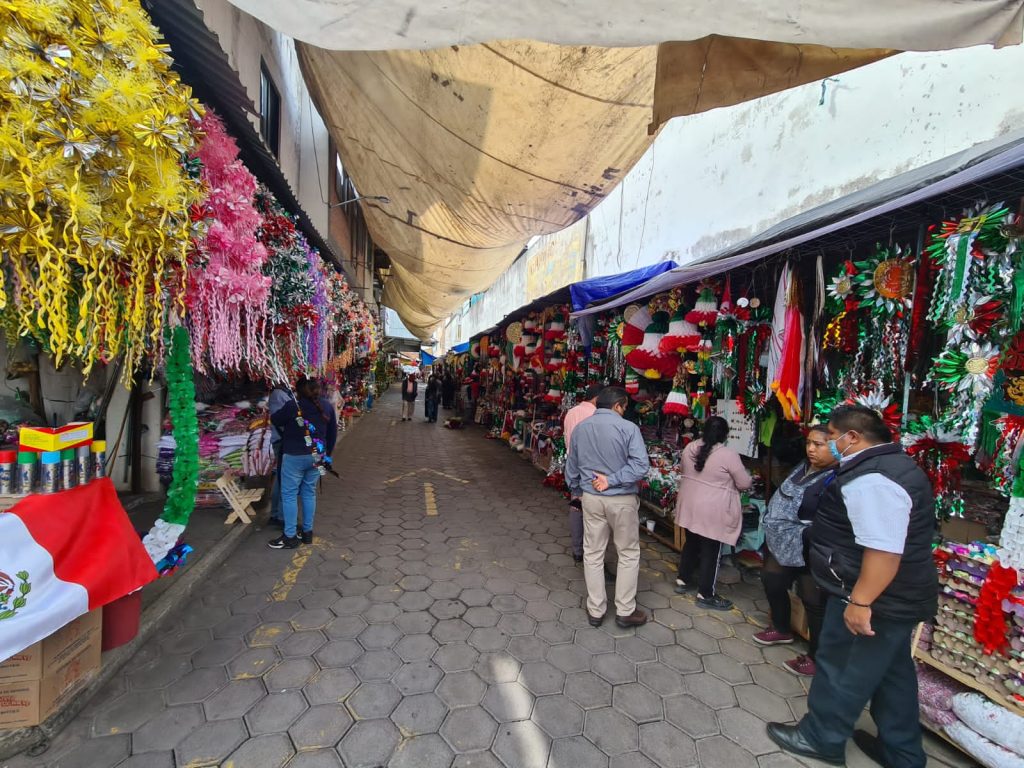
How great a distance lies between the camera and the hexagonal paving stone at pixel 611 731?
215 cm

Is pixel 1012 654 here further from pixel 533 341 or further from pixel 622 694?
pixel 533 341

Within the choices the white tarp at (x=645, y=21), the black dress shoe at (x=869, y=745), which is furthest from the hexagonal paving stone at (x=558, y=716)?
the white tarp at (x=645, y=21)

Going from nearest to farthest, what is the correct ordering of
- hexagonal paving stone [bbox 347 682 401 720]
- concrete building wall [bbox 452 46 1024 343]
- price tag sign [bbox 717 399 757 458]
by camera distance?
hexagonal paving stone [bbox 347 682 401 720]
concrete building wall [bbox 452 46 1024 343]
price tag sign [bbox 717 399 757 458]

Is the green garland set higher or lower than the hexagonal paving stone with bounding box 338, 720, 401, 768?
higher

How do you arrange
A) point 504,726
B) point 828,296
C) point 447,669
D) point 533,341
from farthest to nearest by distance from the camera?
point 533,341 < point 828,296 < point 447,669 < point 504,726

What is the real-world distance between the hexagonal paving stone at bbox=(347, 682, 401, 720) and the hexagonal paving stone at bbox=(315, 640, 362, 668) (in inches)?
10.2

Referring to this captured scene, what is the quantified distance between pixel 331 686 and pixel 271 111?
212 inches

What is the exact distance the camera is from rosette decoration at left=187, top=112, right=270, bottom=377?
2240 mm

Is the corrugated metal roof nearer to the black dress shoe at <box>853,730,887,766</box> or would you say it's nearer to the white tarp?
the white tarp

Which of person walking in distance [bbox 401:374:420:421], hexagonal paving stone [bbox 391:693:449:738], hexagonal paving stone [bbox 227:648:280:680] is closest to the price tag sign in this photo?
hexagonal paving stone [bbox 391:693:449:738]

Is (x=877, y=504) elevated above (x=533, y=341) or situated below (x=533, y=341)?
below

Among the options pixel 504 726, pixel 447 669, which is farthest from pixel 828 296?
pixel 447 669

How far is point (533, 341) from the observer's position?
8.01 metres

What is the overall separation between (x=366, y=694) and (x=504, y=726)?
31.5 inches
